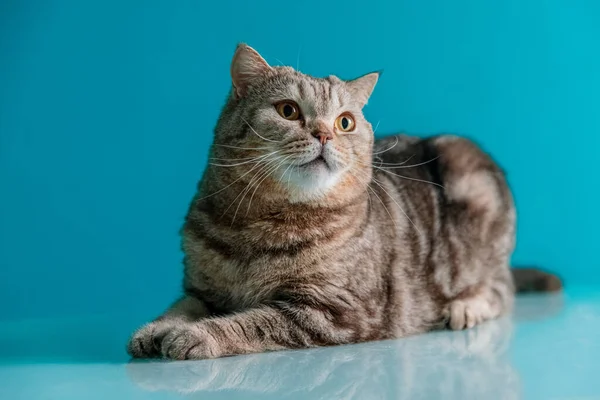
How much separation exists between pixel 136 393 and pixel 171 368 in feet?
0.82

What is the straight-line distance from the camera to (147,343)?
233 cm

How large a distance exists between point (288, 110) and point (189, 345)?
0.84 meters

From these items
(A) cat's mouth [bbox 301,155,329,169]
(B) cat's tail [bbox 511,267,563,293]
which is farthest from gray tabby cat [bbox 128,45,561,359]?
(B) cat's tail [bbox 511,267,563,293]

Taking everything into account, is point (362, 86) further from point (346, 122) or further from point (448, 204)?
point (448, 204)

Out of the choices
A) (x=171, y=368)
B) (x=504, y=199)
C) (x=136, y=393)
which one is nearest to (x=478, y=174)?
(x=504, y=199)

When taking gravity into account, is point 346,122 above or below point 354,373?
above

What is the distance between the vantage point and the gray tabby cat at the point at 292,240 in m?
2.35

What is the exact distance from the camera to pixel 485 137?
13.4ft

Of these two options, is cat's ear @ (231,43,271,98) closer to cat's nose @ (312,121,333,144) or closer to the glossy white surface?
cat's nose @ (312,121,333,144)

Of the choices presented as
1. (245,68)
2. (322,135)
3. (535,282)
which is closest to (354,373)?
(322,135)

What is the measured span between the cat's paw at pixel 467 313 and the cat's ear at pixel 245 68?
3.88 feet

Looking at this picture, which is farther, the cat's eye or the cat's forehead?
the cat's eye

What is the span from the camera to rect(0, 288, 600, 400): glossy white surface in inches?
74.5

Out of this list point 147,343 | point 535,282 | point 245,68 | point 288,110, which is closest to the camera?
point 147,343
